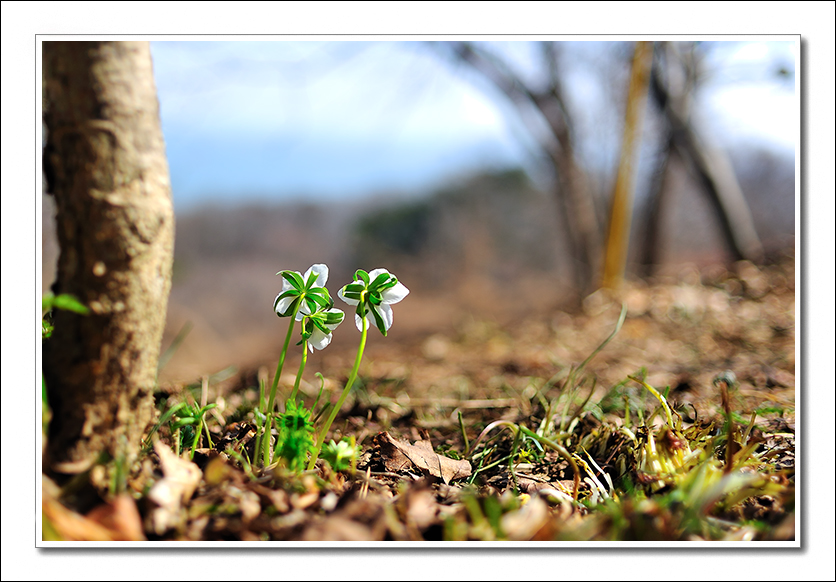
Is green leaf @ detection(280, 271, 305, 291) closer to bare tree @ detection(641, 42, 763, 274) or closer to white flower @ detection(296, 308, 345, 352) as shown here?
white flower @ detection(296, 308, 345, 352)

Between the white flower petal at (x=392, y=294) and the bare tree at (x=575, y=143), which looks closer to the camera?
the white flower petal at (x=392, y=294)

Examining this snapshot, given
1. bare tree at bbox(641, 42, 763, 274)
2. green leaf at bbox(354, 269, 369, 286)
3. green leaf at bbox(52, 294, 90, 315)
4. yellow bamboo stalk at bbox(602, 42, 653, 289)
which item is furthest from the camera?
bare tree at bbox(641, 42, 763, 274)

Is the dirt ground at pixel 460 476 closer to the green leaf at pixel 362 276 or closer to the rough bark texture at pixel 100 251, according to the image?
the rough bark texture at pixel 100 251

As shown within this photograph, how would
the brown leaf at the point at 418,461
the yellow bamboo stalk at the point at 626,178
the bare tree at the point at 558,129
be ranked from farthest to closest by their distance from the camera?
the bare tree at the point at 558,129 → the yellow bamboo stalk at the point at 626,178 → the brown leaf at the point at 418,461

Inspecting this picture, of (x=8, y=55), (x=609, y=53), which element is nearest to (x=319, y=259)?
(x=609, y=53)

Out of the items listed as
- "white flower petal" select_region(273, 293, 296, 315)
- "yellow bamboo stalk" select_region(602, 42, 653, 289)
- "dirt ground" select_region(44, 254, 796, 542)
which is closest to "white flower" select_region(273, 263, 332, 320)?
"white flower petal" select_region(273, 293, 296, 315)

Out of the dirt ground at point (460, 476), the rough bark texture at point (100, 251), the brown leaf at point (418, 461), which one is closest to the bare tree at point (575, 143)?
the dirt ground at point (460, 476)

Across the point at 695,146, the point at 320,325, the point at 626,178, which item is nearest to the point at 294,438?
the point at 320,325
